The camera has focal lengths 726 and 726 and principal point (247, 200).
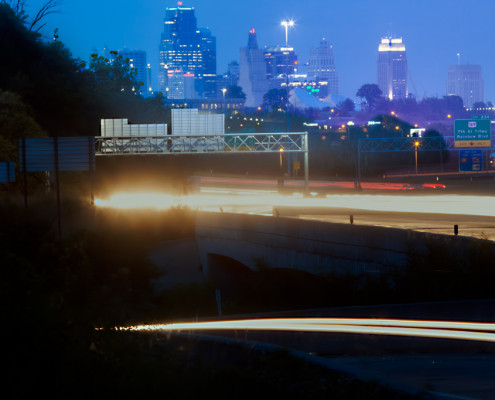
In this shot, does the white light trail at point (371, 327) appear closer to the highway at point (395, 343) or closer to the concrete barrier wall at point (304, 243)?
the highway at point (395, 343)

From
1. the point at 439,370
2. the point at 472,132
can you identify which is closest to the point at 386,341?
the point at 439,370

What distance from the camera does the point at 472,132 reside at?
63.3 m

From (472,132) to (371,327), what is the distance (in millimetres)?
51611

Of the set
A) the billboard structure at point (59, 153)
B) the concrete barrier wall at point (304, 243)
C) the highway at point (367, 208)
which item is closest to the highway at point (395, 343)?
the concrete barrier wall at point (304, 243)

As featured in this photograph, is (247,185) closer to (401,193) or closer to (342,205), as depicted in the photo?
(401,193)

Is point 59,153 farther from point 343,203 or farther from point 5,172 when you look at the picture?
point 343,203

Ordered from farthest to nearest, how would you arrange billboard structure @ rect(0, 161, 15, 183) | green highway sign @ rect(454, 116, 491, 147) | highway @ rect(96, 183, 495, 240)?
1. green highway sign @ rect(454, 116, 491, 147)
2. highway @ rect(96, 183, 495, 240)
3. billboard structure @ rect(0, 161, 15, 183)

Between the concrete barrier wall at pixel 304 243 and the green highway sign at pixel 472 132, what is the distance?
37711 mm

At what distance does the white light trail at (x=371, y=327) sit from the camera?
14.9m

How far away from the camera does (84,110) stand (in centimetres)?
6512

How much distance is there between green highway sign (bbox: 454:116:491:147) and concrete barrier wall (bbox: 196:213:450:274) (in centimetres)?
3771

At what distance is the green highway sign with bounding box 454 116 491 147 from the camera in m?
62.6

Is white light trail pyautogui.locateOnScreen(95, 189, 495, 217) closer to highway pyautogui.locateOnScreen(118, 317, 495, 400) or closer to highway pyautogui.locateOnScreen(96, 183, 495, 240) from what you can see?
highway pyautogui.locateOnScreen(96, 183, 495, 240)

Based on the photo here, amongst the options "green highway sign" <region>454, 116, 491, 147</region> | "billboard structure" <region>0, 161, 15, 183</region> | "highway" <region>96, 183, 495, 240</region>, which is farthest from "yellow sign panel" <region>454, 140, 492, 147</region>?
"billboard structure" <region>0, 161, 15, 183</region>
